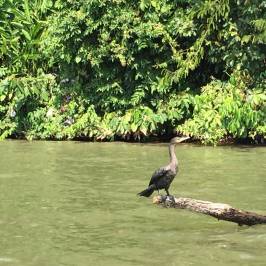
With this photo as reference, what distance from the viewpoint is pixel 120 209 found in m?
10.7

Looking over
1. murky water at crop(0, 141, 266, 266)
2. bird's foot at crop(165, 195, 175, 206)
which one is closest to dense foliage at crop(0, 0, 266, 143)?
murky water at crop(0, 141, 266, 266)

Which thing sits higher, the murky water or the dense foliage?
the dense foliage

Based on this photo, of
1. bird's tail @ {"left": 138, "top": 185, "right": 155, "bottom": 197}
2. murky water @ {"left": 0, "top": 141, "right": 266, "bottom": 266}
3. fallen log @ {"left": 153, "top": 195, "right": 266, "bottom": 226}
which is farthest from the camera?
bird's tail @ {"left": 138, "top": 185, "right": 155, "bottom": 197}

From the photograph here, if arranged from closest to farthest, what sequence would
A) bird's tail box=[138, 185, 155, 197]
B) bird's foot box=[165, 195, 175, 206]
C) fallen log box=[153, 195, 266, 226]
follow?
fallen log box=[153, 195, 266, 226] < bird's foot box=[165, 195, 175, 206] < bird's tail box=[138, 185, 155, 197]

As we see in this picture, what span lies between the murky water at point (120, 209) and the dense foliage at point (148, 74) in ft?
5.64

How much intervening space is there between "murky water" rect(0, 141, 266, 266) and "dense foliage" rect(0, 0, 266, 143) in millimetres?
1720

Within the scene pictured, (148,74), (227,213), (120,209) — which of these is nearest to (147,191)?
(120,209)

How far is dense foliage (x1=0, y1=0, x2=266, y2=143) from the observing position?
1873cm

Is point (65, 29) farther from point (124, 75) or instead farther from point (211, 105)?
point (211, 105)

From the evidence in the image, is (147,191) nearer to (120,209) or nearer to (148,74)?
(120,209)

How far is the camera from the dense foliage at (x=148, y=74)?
61.5 feet

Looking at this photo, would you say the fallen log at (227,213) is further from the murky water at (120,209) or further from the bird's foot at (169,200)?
the bird's foot at (169,200)

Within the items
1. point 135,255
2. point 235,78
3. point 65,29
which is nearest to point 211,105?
point 235,78

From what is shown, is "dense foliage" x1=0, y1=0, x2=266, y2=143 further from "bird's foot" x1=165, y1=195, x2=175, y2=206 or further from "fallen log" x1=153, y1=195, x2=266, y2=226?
"fallen log" x1=153, y1=195, x2=266, y2=226
